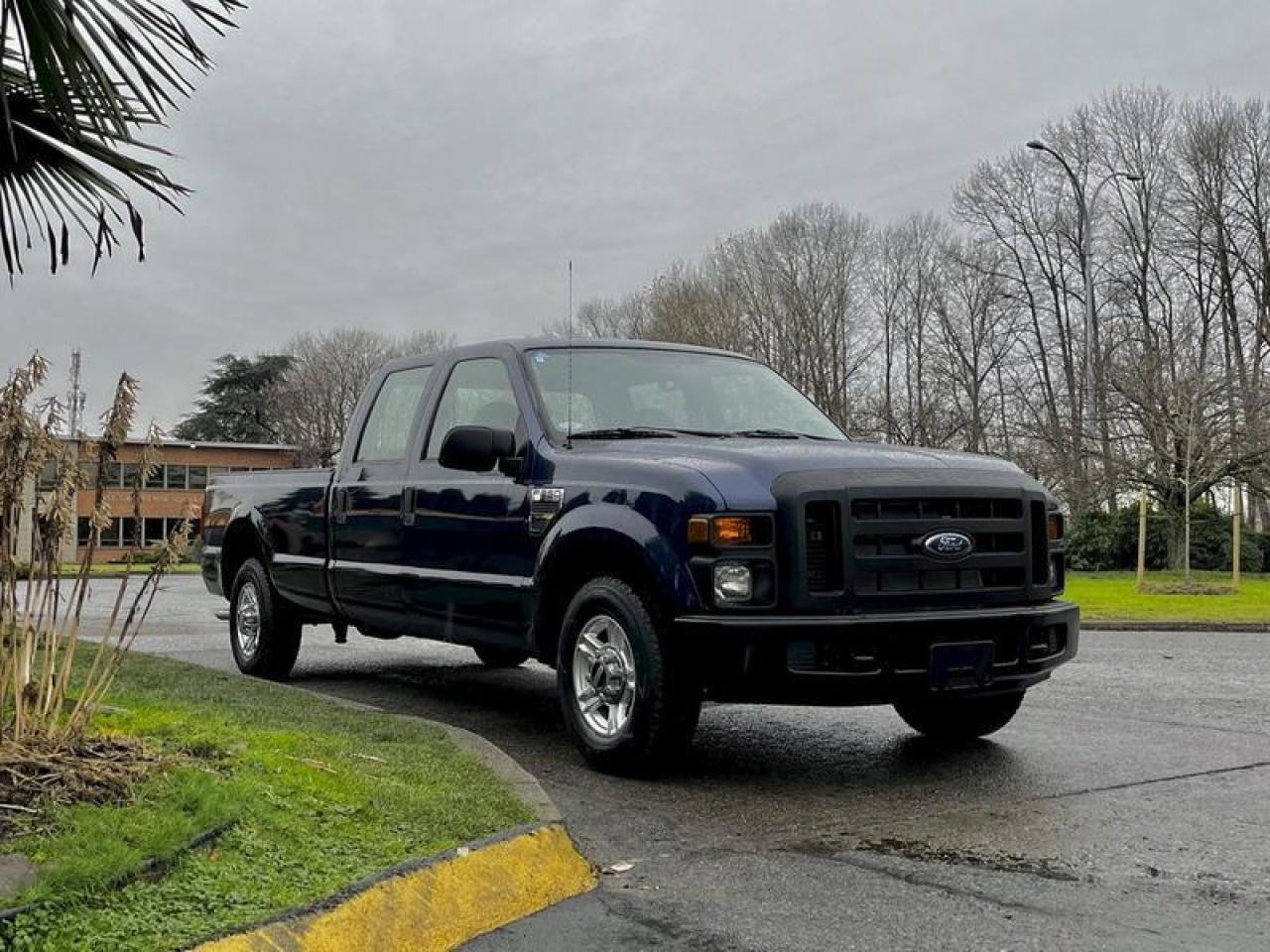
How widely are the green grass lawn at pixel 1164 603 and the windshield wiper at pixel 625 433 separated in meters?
11.0

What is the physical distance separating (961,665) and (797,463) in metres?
1.11

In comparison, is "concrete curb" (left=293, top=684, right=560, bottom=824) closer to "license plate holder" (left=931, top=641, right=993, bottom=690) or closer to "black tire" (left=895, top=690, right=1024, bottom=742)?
"license plate holder" (left=931, top=641, right=993, bottom=690)

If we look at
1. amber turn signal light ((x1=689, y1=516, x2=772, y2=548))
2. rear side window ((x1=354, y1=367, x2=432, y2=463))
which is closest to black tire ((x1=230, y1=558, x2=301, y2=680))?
rear side window ((x1=354, y1=367, x2=432, y2=463))

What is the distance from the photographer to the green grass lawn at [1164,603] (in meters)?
16.2

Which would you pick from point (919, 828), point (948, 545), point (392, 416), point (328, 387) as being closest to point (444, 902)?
point (919, 828)

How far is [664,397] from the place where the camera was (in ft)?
23.0

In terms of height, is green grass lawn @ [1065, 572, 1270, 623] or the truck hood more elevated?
the truck hood

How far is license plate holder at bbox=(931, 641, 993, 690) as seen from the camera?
17.7ft

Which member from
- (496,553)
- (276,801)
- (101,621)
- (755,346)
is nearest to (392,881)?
(276,801)

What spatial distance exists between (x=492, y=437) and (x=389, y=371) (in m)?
2.16

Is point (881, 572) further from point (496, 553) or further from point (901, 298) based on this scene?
point (901, 298)

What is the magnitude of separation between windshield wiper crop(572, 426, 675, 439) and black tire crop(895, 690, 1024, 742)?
1.83 metres

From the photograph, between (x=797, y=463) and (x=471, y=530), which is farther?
(x=471, y=530)

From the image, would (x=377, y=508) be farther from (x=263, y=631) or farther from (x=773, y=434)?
(x=773, y=434)
